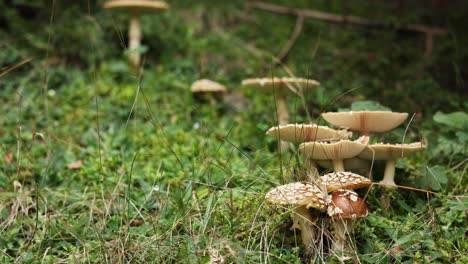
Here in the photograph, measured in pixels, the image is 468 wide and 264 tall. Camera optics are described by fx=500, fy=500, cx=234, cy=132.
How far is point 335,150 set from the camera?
3.32 metres

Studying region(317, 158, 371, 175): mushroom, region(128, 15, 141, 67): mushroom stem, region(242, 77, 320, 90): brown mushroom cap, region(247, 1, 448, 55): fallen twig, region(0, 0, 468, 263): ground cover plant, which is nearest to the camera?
region(0, 0, 468, 263): ground cover plant

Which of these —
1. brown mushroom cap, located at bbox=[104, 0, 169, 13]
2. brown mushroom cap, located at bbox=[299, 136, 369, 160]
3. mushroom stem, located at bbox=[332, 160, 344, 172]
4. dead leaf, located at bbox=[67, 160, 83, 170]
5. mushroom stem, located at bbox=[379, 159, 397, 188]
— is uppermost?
brown mushroom cap, located at bbox=[104, 0, 169, 13]

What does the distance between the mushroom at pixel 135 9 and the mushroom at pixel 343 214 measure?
3.55 meters

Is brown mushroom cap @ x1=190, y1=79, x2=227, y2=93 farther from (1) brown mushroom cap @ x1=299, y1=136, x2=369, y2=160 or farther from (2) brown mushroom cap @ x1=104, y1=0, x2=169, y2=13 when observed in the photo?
(1) brown mushroom cap @ x1=299, y1=136, x2=369, y2=160

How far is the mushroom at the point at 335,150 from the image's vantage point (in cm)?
325

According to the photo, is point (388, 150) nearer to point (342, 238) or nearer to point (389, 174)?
point (389, 174)

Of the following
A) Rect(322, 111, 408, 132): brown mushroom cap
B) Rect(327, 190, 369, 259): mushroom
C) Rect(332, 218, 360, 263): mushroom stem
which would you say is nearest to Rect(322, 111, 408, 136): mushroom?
Rect(322, 111, 408, 132): brown mushroom cap

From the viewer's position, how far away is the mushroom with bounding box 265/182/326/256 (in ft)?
9.22

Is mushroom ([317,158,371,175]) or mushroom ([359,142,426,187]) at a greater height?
mushroom ([359,142,426,187])

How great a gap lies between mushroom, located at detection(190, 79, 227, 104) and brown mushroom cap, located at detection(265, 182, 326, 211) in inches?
114

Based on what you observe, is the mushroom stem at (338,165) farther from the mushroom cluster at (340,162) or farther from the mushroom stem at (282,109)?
the mushroom stem at (282,109)

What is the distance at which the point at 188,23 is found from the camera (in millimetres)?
7730

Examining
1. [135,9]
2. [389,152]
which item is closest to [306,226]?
[389,152]

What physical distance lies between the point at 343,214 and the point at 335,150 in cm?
57
